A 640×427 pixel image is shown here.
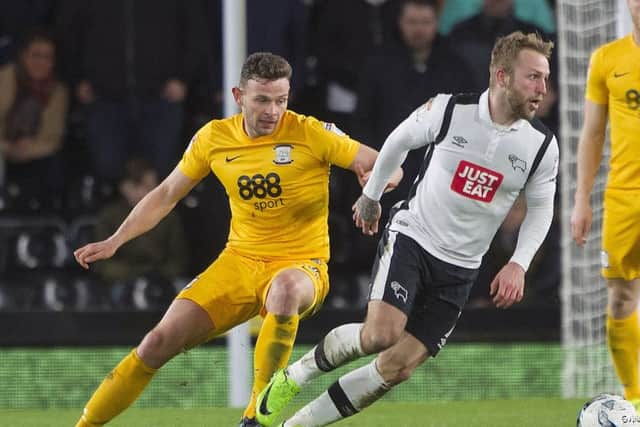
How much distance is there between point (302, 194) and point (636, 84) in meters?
1.63

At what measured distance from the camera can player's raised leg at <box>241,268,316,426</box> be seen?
6965 mm

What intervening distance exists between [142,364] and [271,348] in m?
0.57

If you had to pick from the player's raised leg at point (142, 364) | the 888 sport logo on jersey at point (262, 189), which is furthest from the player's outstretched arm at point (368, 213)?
the player's raised leg at point (142, 364)

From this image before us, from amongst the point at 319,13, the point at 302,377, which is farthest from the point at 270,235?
the point at 319,13

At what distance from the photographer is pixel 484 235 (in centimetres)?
680

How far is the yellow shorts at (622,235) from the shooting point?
743 cm

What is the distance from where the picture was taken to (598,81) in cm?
750

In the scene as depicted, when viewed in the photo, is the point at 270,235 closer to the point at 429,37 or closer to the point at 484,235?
the point at 484,235

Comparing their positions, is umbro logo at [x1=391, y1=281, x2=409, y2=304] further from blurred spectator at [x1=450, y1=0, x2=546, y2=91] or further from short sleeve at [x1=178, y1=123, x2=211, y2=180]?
blurred spectator at [x1=450, y1=0, x2=546, y2=91]

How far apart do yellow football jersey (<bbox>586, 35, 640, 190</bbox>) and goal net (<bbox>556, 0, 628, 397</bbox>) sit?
113 inches

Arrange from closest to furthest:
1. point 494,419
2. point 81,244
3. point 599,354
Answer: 1. point 494,419
2. point 599,354
3. point 81,244

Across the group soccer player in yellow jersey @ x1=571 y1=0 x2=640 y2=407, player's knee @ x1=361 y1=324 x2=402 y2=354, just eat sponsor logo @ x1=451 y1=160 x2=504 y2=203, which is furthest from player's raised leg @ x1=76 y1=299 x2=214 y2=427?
soccer player in yellow jersey @ x1=571 y1=0 x2=640 y2=407

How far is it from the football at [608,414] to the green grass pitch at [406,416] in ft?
4.08

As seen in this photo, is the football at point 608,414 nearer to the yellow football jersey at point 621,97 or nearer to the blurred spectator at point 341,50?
the yellow football jersey at point 621,97
